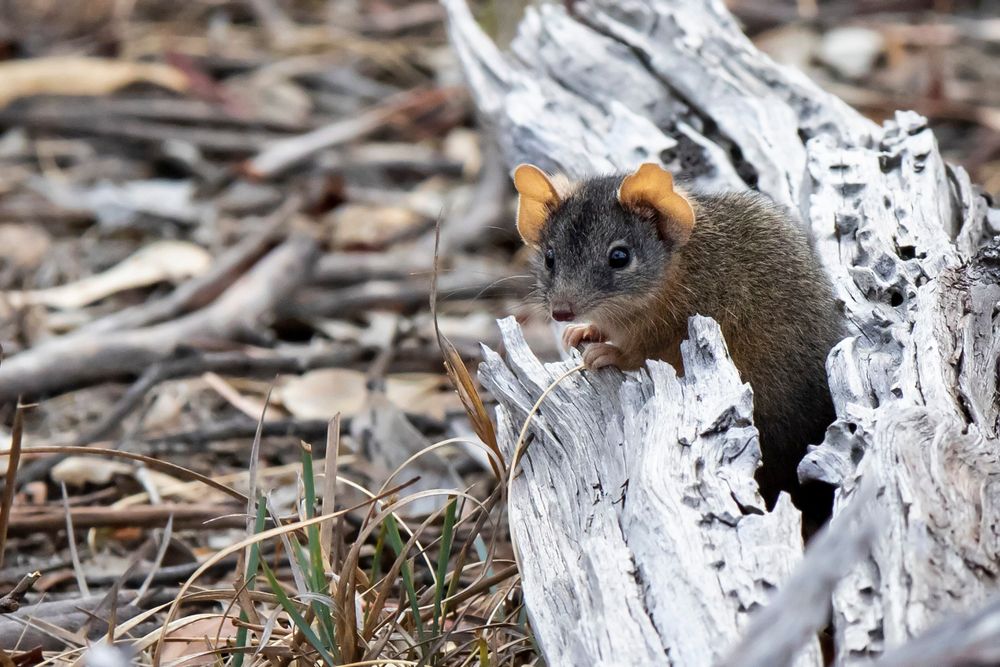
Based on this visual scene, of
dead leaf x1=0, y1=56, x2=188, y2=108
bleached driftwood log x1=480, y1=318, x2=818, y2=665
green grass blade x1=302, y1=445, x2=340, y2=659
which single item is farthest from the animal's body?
dead leaf x1=0, y1=56, x2=188, y2=108

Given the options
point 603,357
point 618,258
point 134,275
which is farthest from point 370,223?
point 603,357

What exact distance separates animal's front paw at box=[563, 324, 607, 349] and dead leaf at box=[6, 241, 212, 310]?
293cm

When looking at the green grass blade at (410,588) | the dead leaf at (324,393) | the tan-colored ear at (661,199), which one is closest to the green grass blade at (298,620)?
the green grass blade at (410,588)

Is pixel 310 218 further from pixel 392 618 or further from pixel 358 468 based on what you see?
pixel 392 618

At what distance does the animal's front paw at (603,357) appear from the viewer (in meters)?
3.74

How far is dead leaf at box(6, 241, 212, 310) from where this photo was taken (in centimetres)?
637

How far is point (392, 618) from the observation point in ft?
10.1

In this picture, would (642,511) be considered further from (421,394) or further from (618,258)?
(421,394)

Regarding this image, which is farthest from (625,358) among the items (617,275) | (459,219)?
(459,219)

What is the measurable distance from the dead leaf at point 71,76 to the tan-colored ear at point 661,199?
A: 17.3 feet

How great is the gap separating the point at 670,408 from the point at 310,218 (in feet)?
16.1

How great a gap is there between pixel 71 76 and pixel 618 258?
5.28 m

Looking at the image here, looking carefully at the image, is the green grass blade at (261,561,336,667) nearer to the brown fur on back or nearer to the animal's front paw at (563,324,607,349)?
the brown fur on back

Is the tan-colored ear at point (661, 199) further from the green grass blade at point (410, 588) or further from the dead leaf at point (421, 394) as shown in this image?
the dead leaf at point (421, 394)
